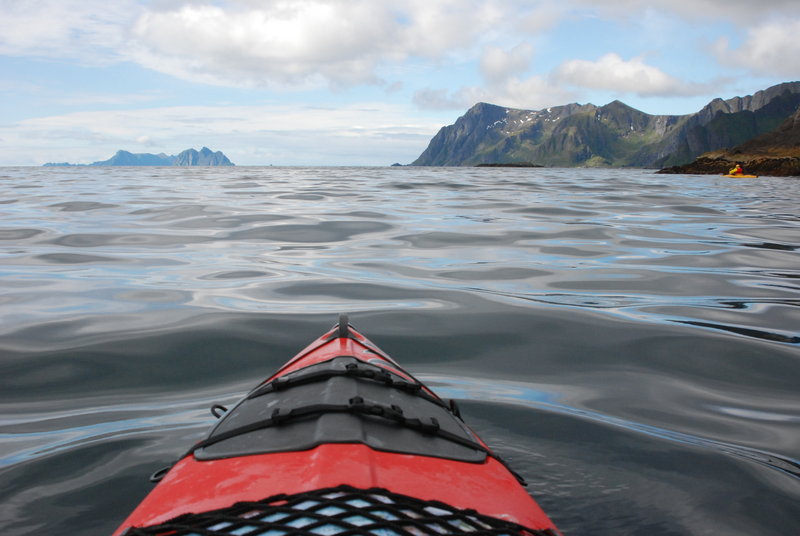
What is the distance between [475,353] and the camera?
4.84 meters

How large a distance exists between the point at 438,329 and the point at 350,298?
1.49 meters

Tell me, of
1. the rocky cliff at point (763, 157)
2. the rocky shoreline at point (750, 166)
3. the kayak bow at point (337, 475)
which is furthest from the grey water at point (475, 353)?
the rocky cliff at point (763, 157)

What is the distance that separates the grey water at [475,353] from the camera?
277cm

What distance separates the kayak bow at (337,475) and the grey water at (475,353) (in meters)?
0.88

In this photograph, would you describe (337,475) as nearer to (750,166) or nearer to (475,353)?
(475,353)

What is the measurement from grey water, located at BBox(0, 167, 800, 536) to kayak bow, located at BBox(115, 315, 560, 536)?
88cm

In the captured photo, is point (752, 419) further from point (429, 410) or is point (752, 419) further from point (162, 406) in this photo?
point (162, 406)

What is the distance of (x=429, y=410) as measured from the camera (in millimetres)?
2332

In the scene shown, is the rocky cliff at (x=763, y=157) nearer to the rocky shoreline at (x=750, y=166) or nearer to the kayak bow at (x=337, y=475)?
the rocky shoreline at (x=750, y=166)

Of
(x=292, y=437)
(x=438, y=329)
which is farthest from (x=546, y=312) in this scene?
(x=292, y=437)

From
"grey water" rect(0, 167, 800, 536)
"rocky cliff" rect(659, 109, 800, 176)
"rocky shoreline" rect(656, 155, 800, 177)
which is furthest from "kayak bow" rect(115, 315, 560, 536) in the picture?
"rocky cliff" rect(659, 109, 800, 176)

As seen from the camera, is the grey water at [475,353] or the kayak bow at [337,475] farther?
the grey water at [475,353]

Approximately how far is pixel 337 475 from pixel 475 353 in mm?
3395

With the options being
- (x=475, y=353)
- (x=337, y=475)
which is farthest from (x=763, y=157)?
(x=337, y=475)
